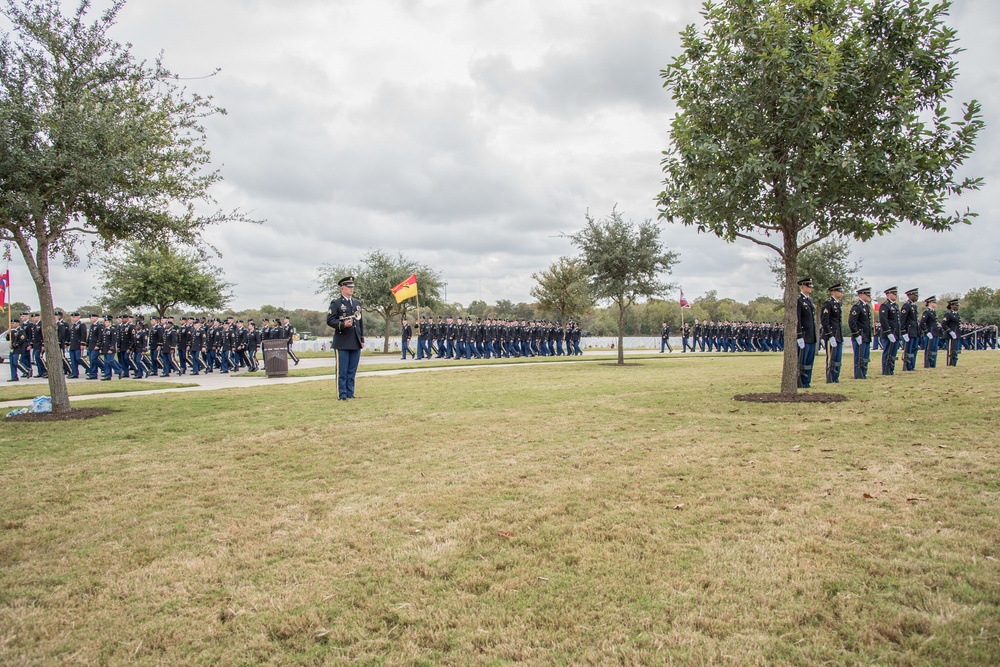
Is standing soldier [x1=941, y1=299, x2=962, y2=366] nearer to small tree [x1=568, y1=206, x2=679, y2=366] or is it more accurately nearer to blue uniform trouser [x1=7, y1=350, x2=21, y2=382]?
small tree [x1=568, y1=206, x2=679, y2=366]

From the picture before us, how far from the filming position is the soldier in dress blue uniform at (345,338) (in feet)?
39.2

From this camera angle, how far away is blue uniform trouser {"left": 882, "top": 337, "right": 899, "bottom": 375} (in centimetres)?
1616

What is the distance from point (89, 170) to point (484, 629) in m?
9.77

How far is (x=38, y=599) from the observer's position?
3.34 meters

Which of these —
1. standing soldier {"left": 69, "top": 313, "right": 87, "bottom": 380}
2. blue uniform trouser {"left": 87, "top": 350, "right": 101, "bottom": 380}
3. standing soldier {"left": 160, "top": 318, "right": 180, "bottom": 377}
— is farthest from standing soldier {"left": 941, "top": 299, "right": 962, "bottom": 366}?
standing soldier {"left": 69, "top": 313, "right": 87, "bottom": 380}

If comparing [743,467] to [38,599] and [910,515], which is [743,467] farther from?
[38,599]

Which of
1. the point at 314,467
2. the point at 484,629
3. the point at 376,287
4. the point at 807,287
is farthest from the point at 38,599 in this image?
the point at 376,287

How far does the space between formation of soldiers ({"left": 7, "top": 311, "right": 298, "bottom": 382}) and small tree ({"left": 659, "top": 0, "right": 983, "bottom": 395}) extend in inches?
611

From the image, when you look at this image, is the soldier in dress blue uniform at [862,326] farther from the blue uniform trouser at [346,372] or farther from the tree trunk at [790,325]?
the blue uniform trouser at [346,372]

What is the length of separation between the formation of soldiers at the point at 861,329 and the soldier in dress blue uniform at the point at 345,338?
9242 millimetres

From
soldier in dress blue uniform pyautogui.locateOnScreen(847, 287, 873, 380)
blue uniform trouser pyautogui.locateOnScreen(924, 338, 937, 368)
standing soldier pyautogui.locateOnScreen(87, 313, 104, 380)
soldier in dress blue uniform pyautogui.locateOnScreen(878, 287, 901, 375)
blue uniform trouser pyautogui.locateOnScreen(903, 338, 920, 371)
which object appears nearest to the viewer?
soldier in dress blue uniform pyautogui.locateOnScreen(847, 287, 873, 380)

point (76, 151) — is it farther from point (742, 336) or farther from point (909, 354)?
point (742, 336)

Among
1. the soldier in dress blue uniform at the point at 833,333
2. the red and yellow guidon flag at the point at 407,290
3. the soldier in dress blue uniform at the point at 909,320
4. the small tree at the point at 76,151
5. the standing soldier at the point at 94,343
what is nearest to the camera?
the small tree at the point at 76,151

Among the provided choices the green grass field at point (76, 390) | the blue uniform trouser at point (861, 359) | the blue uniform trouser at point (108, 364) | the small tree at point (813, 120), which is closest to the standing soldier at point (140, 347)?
the blue uniform trouser at point (108, 364)
